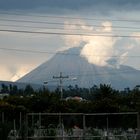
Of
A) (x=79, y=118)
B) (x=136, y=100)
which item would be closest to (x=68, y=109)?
(x=136, y=100)

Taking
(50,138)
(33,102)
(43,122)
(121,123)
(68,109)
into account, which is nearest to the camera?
(50,138)

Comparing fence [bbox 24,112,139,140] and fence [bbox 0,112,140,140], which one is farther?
fence [bbox 24,112,139,140]

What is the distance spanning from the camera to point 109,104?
1752 inches

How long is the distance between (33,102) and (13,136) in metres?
22.5

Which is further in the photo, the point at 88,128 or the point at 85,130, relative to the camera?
the point at 88,128

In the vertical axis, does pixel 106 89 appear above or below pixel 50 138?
above

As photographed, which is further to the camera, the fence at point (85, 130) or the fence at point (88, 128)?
the fence at point (88, 128)

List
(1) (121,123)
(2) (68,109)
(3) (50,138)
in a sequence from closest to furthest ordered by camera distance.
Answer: (3) (50,138) < (1) (121,123) < (2) (68,109)

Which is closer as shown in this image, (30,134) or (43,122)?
(30,134)

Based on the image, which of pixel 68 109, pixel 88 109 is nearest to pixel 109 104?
pixel 88 109

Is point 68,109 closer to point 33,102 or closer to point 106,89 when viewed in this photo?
point 33,102

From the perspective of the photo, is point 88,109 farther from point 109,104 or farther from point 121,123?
point 121,123

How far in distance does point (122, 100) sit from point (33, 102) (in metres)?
8.72

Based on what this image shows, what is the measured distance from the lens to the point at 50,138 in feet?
96.6
